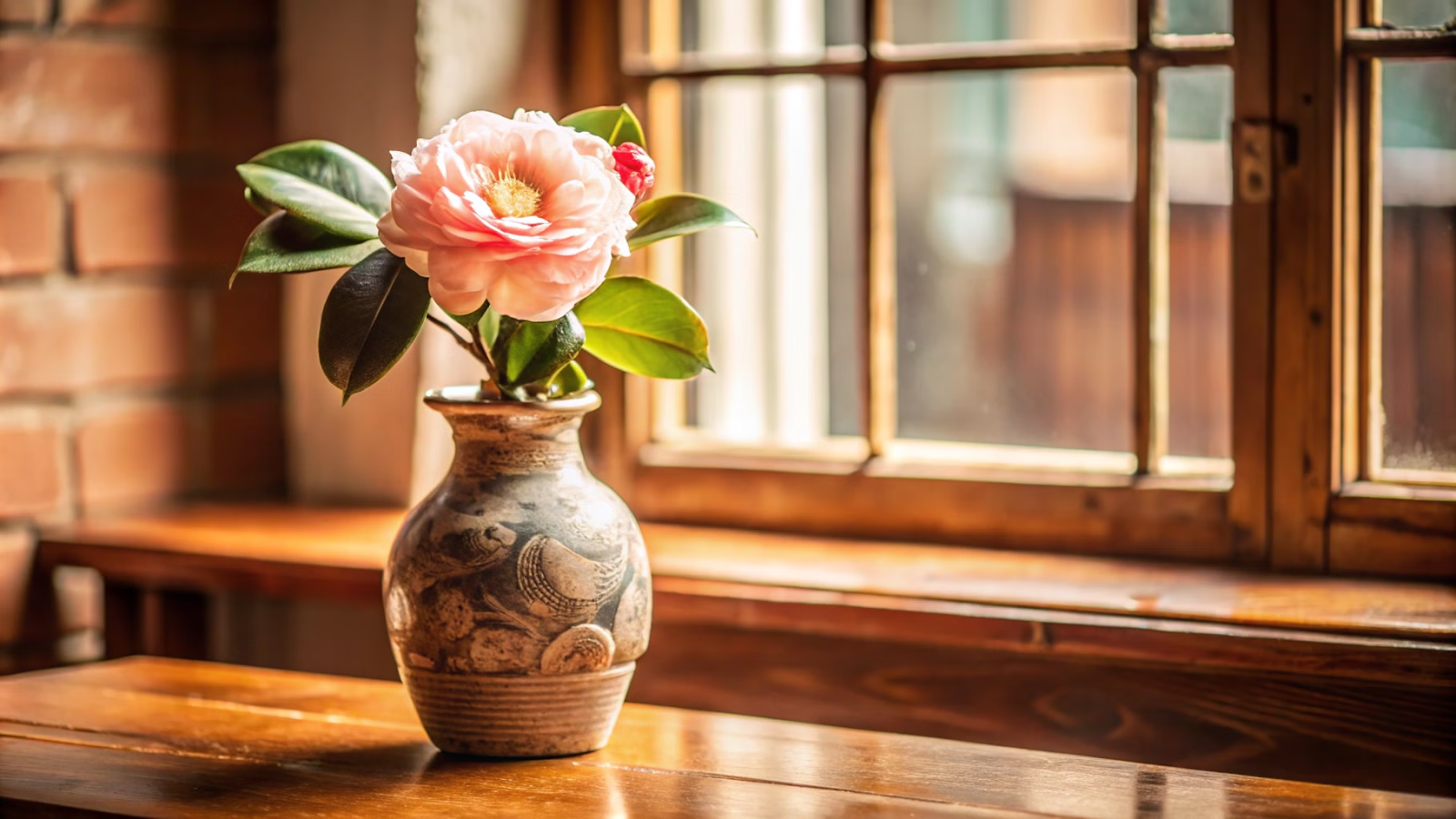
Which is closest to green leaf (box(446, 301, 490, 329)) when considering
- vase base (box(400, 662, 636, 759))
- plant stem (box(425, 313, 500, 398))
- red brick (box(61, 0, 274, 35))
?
plant stem (box(425, 313, 500, 398))

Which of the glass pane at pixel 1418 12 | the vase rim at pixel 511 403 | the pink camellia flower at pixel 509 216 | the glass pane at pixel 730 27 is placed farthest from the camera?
the glass pane at pixel 730 27

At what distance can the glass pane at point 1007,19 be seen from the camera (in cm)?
355

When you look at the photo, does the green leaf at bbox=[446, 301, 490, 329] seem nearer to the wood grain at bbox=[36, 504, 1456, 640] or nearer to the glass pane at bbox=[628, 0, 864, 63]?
the wood grain at bbox=[36, 504, 1456, 640]

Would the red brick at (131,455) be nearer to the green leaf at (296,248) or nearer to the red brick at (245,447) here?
the red brick at (245,447)

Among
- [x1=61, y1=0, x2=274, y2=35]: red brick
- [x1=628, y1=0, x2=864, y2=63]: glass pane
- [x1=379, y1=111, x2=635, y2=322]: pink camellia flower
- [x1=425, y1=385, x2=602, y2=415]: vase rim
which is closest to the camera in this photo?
[x1=379, y1=111, x2=635, y2=322]: pink camellia flower

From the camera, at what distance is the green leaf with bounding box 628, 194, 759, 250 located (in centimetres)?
103

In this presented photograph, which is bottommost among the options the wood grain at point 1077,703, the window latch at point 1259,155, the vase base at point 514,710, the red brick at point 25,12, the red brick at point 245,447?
the wood grain at point 1077,703

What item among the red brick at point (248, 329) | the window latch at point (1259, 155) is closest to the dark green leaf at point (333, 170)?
the red brick at point (248, 329)

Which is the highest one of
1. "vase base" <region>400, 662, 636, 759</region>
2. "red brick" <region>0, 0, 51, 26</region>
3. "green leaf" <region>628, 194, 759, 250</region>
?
"red brick" <region>0, 0, 51, 26</region>

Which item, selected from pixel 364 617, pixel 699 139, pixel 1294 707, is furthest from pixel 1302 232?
pixel 364 617

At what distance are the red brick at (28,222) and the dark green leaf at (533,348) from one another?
65 cm

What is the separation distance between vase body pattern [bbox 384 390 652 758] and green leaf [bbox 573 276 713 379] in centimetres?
4

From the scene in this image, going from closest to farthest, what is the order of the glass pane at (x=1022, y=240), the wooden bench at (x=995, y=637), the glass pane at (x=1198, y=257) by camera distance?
the wooden bench at (x=995, y=637) → the glass pane at (x=1198, y=257) → the glass pane at (x=1022, y=240)

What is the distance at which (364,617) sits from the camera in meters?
1.56
